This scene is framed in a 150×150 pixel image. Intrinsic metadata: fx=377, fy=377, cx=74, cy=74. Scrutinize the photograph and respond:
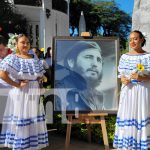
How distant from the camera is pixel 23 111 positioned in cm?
496

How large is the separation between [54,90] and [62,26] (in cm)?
1919

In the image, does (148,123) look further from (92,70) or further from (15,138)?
(15,138)

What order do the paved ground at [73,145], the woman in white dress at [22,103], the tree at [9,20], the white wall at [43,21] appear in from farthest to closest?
the white wall at [43,21] → the tree at [9,20] → the paved ground at [73,145] → the woman in white dress at [22,103]

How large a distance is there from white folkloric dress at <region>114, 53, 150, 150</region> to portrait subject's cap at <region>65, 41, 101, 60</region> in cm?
100

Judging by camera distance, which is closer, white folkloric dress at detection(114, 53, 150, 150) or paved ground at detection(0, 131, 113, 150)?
white folkloric dress at detection(114, 53, 150, 150)

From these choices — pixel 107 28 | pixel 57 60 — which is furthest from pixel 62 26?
pixel 107 28

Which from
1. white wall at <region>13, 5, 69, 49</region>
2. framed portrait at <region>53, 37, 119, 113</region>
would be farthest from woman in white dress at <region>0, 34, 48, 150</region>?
white wall at <region>13, 5, 69, 49</region>

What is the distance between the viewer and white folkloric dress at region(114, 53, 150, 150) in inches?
193

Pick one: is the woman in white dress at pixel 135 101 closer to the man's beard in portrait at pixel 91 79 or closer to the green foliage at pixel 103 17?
the man's beard in portrait at pixel 91 79

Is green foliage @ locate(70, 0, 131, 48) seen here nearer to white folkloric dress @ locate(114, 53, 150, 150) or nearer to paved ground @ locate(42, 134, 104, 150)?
paved ground @ locate(42, 134, 104, 150)

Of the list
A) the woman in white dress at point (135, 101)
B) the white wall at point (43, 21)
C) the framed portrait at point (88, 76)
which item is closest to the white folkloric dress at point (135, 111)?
the woman in white dress at point (135, 101)

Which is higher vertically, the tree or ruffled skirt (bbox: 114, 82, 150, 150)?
the tree

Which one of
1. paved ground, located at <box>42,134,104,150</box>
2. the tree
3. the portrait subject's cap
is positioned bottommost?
paved ground, located at <box>42,134,104,150</box>

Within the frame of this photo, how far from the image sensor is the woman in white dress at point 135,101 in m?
4.90
